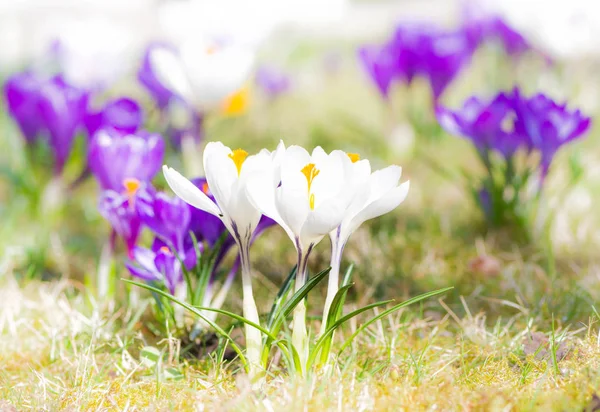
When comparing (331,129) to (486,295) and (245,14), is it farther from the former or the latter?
(486,295)

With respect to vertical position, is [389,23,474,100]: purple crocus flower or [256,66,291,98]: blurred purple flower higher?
[389,23,474,100]: purple crocus flower

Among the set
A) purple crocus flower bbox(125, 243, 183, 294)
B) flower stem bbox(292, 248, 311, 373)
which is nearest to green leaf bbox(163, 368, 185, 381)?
purple crocus flower bbox(125, 243, 183, 294)

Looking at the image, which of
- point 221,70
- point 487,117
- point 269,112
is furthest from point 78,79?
point 487,117

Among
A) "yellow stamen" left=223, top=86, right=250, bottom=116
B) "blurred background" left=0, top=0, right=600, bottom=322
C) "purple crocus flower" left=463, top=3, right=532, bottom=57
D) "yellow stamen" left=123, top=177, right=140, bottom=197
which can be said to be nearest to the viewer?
"yellow stamen" left=123, top=177, right=140, bottom=197

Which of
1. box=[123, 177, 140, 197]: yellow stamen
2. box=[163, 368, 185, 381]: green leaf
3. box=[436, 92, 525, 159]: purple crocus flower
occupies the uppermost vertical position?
box=[436, 92, 525, 159]: purple crocus flower

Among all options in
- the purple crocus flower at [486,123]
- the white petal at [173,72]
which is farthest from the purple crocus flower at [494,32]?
the white petal at [173,72]

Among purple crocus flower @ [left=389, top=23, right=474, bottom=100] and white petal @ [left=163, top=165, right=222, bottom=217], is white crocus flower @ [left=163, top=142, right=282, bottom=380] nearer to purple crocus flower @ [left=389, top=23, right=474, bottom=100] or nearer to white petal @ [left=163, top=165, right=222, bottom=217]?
white petal @ [left=163, top=165, right=222, bottom=217]
